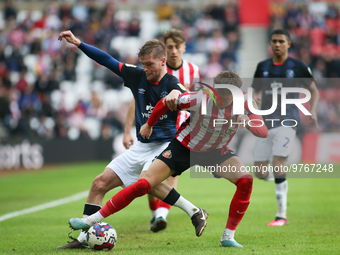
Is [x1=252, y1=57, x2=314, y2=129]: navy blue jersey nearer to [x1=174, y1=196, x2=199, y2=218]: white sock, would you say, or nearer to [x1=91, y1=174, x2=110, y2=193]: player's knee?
[x1=174, y1=196, x2=199, y2=218]: white sock

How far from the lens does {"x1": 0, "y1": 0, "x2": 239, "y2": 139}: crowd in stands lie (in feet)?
51.6

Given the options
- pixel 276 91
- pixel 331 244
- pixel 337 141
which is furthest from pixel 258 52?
pixel 331 244

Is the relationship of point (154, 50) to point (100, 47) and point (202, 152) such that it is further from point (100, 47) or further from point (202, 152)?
point (100, 47)

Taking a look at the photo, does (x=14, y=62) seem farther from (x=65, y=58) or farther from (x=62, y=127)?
(x=62, y=127)

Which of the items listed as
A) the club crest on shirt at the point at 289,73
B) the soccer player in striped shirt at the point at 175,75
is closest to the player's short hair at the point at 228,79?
the soccer player in striped shirt at the point at 175,75

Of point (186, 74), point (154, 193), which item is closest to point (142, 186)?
point (154, 193)

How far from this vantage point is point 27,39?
18.8 metres

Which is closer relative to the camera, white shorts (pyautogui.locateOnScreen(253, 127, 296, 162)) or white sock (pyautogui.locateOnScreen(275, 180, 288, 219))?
white sock (pyautogui.locateOnScreen(275, 180, 288, 219))

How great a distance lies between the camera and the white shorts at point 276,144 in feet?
20.7

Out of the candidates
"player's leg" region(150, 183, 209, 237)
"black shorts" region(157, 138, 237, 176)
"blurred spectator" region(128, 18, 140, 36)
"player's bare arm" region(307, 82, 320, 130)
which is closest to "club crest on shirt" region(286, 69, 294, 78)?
"player's bare arm" region(307, 82, 320, 130)

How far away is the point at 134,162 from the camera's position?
502 cm

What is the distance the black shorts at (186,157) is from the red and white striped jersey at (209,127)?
50mm

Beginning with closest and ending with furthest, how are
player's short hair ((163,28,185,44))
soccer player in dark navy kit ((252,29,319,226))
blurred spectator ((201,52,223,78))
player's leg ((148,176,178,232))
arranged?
player's leg ((148,176,178,232))
player's short hair ((163,28,185,44))
soccer player in dark navy kit ((252,29,319,226))
blurred spectator ((201,52,223,78))

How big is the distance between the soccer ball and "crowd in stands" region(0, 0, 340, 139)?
1092 centimetres
